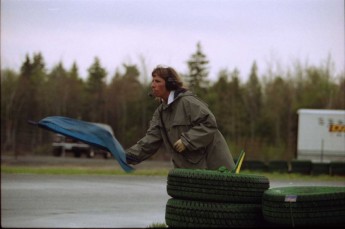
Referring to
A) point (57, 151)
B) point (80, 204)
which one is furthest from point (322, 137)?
point (80, 204)

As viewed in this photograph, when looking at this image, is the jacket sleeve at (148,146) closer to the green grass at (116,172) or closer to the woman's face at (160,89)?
the woman's face at (160,89)

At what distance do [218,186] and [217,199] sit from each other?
13cm

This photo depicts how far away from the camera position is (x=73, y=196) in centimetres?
1450

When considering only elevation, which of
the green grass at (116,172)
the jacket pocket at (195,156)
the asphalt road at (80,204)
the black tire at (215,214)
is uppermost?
the jacket pocket at (195,156)

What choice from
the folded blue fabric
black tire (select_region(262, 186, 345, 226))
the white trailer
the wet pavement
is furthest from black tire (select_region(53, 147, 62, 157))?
black tire (select_region(262, 186, 345, 226))

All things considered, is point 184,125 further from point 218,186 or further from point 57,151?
point 57,151

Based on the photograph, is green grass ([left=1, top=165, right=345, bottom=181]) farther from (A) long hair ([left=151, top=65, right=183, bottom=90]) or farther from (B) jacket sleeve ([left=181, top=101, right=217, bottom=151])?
(B) jacket sleeve ([left=181, top=101, right=217, bottom=151])

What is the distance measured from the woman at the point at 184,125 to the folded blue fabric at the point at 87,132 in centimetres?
19

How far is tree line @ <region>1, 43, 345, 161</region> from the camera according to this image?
54094mm

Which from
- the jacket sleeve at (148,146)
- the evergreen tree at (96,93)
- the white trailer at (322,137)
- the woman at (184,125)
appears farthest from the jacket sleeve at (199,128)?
the evergreen tree at (96,93)

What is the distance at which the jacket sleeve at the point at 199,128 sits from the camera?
6.71 metres

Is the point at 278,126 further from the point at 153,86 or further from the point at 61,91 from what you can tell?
the point at 153,86

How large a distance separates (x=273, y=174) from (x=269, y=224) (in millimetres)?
21149

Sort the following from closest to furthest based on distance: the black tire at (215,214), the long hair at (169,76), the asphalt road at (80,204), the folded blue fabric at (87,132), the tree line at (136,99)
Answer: the black tire at (215,214) < the folded blue fabric at (87,132) < the long hair at (169,76) < the asphalt road at (80,204) < the tree line at (136,99)
